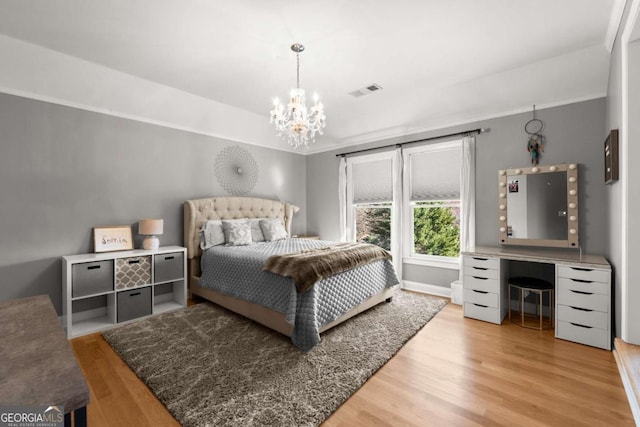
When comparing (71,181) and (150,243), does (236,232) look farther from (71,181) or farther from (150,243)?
(71,181)

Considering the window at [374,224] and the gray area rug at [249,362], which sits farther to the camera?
the window at [374,224]

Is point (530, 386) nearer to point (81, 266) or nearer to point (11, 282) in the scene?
point (81, 266)

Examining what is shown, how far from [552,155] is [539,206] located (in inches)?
23.7

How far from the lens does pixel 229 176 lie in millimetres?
4598

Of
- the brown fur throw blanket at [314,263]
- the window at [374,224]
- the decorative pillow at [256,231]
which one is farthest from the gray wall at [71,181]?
the window at [374,224]

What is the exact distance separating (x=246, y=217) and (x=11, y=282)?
8.79ft

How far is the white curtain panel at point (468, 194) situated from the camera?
3.79 meters

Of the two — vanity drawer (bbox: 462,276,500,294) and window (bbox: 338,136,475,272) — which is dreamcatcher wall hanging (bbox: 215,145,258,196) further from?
vanity drawer (bbox: 462,276,500,294)

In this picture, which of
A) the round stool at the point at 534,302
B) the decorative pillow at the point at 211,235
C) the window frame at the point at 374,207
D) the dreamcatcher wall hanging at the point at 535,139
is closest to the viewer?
the round stool at the point at 534,302

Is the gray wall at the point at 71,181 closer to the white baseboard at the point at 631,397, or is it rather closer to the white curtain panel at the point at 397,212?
the white curtain panel at the point at 397,212

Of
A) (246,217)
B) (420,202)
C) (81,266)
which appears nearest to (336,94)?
(420,202)

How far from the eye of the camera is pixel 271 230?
14.8 ft

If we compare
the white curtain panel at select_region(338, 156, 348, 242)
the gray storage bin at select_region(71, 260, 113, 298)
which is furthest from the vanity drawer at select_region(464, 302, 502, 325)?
the gray storage bin at select_region(71, 260, 113, 298)

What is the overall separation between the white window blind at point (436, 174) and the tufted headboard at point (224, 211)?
7.21ft
